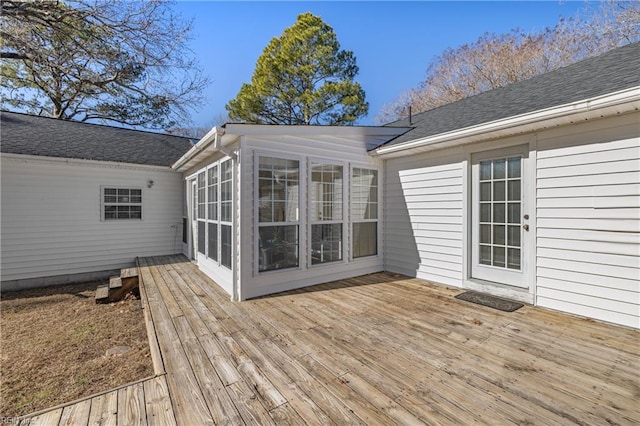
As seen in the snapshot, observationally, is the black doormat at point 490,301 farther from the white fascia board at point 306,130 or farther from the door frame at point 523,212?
the white fascia board at point 306,130

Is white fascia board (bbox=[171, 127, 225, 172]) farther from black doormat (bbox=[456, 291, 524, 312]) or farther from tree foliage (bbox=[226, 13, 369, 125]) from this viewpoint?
tree foliage (bbox=[226, 13, 369, 125])

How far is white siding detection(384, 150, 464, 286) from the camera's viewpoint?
4.57 metres

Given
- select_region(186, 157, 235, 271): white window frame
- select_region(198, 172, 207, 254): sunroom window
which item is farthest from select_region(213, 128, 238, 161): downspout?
select_region(198, 172, 207, 254): sunroom window

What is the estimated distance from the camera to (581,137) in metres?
3.32

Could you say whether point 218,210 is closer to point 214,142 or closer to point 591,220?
point 214,142

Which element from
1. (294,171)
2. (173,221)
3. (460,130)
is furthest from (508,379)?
(173,221)

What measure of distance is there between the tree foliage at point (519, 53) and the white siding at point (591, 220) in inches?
342

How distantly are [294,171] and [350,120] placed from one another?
9862mm

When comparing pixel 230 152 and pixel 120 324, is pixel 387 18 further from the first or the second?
pixel 120 324

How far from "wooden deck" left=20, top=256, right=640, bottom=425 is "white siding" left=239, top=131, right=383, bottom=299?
A: 1.72ft

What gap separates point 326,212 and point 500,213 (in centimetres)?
264

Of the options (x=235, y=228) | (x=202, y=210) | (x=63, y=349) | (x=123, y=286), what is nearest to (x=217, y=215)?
(x=235, y=228)

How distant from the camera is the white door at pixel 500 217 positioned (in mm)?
3844

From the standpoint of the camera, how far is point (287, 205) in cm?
452
